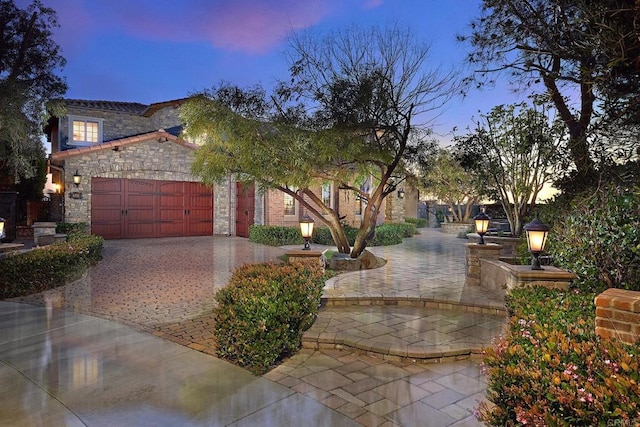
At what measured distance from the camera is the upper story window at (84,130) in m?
17.5

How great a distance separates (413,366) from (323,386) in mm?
1044

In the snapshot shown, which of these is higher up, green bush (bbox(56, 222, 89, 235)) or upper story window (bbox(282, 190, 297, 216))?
upper story window (bbox(282, 190, 297, 216))

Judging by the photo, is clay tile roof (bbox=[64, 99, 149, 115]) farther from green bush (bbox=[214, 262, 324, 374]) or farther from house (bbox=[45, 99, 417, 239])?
green bush (bbox=[214, 262, 324, 374])

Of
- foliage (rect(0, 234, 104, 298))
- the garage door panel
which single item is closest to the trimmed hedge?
the garage door panel

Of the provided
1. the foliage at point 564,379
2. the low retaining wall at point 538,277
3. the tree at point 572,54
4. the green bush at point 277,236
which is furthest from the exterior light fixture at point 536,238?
the green bush at point 277,236

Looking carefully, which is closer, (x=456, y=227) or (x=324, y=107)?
(x=324, y=107)

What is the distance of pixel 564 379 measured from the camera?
1981 mm

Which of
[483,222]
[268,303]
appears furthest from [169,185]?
[268,303]

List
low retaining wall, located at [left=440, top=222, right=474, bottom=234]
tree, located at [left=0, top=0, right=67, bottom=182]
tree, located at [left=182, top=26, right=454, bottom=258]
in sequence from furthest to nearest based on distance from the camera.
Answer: low retaining wall, located at [left=440, top=222, right=474, bottom=234]
tree, located at [left=0, top=0, right=67, bottom=182]
tree, located at [left=182, top=26, right=454, bottom=258]

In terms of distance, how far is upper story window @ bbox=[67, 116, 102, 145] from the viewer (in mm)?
17531

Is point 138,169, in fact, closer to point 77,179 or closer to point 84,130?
point 77,179

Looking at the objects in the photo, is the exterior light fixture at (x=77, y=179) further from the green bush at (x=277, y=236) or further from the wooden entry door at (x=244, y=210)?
the green bush at (x=277, y=236)

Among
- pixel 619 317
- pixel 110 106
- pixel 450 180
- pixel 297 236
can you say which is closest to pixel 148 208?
pixel 110 106

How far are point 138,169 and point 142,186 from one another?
75 centimetres
